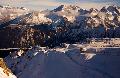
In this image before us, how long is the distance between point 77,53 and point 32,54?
9902 millimetres

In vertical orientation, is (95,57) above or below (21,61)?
above

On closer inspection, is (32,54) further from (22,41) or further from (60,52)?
(22,41)

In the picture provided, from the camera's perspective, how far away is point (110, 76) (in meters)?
48.0

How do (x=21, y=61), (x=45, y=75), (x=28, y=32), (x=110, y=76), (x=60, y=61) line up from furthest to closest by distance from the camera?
(x=28, y=32), (x=21, y=61), (x=60, y=61), (x=45, y=75), (x=110, y=76)

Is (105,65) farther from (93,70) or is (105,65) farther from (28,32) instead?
(28,32)

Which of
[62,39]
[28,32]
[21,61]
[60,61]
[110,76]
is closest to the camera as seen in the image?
[110,76]

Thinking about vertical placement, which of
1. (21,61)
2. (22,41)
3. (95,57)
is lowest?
(22,41)

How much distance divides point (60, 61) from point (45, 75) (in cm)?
468

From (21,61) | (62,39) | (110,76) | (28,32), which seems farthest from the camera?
(28,32)

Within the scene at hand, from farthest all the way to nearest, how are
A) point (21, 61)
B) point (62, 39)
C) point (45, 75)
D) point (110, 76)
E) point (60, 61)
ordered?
point (62, 39), point (21, 61), point (60, 61), point (45, 75), point (110, 76)

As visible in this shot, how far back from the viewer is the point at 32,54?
61.7m

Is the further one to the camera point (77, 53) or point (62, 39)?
point (62, 39)

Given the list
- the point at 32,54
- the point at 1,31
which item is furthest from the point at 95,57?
the point at 1,31

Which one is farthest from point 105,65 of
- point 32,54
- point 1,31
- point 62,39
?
point 1,31
